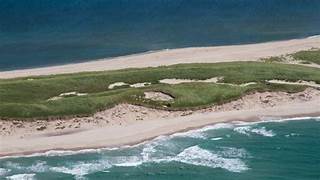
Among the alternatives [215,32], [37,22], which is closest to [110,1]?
[37,22]

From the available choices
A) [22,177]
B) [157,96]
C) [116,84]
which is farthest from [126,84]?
[22,177]

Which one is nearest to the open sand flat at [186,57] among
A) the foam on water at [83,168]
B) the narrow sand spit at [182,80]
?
the narrow sand spit at [182,80]

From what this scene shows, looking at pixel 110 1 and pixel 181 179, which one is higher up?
pixel 110 1

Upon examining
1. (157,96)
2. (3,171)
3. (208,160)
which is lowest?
(208,160)

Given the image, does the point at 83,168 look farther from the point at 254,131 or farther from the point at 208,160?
the point at 254,131

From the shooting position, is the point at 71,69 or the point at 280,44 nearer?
the point at 71,69

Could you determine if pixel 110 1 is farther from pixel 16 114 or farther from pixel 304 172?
pixel 304 172
